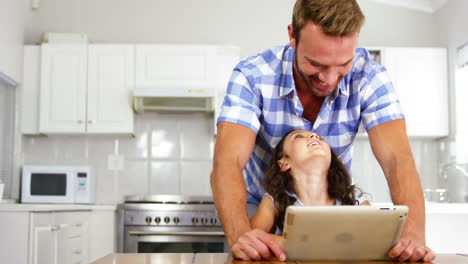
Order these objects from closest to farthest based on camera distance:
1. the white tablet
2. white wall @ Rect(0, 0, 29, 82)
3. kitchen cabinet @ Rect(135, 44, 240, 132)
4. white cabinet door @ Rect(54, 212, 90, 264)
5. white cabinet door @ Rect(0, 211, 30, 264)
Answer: the white tablet
white cabinet door @ Rect(0, 211, 30, 264)
white cabinet door @ Rect(54, 212, 90, 264)
white wall @ Rect(0, 0, 29, 82)
kitchen cabinet @ Rect(135, 44, 240, 132)

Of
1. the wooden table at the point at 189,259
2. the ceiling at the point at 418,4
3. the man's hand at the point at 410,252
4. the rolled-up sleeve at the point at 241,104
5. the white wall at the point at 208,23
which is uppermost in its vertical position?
the ceiling at the point at 418,4

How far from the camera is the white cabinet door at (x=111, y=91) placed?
14.6 ft

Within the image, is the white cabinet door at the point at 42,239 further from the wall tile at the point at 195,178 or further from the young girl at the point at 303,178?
the young girl at the point at 303,178

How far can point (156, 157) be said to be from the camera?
15.6ft

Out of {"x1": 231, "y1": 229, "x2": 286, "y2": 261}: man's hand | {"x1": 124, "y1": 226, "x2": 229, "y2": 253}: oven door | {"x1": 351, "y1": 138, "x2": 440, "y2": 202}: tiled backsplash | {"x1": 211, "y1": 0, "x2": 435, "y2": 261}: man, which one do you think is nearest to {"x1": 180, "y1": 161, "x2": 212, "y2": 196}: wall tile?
{"x1": 124, "y1": 226, "x2": 229, "y2": 253}: oven door

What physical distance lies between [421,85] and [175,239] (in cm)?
215

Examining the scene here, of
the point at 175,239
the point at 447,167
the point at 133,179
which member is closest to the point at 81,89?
the point at 133,179

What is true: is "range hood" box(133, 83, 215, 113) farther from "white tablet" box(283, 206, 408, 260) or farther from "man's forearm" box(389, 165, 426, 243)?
"white tablet" box(283, 206, 408, 260)

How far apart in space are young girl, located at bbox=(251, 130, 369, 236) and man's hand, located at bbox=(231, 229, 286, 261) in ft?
1.33

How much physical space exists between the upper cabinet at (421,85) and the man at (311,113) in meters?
2.68

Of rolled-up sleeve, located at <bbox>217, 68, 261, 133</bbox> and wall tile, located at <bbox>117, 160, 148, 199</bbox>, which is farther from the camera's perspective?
wall tile, located at <bbox>117, 160, 148, 199</bbox>

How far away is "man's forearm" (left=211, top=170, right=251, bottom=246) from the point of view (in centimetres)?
139

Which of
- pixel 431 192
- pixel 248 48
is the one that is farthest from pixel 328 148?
pixel 248 48

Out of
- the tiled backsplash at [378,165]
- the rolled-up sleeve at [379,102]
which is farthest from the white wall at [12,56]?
the rolled-up sleeve at [379,102]
